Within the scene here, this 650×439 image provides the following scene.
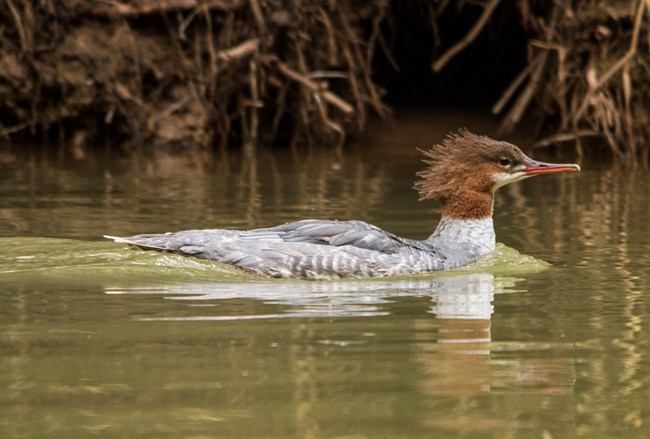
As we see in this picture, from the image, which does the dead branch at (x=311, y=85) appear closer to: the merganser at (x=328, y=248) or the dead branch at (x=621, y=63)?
the dead branch at (x=621, y=63)

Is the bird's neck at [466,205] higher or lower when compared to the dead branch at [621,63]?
lower

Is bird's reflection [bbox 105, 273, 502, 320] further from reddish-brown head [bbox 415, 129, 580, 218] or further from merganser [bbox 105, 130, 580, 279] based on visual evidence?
reddish-brown head [bbox 415, 129, 580, 218]

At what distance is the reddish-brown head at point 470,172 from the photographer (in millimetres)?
8703

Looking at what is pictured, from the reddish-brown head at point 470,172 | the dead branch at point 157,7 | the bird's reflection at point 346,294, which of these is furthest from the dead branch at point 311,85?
→ the bird's reflection at point 346,294

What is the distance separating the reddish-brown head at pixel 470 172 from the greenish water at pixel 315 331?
390 mm

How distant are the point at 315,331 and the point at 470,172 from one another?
2.89 metres

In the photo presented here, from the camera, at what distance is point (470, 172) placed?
8.71 meters

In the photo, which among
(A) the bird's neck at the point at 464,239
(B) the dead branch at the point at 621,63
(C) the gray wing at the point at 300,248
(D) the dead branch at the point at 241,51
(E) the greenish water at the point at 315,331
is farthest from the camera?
(D) the dead branch at the point at 241,51

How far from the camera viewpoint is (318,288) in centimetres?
754

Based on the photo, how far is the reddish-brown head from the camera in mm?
8703

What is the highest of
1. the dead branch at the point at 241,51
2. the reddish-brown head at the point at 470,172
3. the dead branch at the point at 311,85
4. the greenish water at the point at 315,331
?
the dead branch at the point at 241,51

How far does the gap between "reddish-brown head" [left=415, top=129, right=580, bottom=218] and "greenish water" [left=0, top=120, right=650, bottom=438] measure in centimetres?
39

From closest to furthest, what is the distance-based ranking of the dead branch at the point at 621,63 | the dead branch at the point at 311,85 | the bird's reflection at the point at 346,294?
the bird's reflection at the point at 346,294
the dead branch at the point at 621,63
the dead branch at the point at 311,85

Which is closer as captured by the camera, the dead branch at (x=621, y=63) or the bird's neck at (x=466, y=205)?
the bird's neck at (x=466, y=205)
